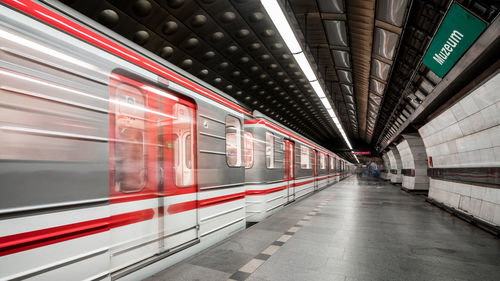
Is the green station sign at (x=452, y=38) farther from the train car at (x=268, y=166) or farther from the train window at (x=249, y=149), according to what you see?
the train window at (x=249, y=149)

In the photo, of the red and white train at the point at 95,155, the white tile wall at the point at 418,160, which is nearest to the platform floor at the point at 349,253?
the red and white train at the point at 95,155

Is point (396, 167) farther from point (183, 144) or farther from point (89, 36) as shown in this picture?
point (89, 36)

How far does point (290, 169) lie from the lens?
28.5 ft

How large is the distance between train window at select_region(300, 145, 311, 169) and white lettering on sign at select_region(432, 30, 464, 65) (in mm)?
5590

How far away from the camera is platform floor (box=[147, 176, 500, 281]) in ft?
10.5

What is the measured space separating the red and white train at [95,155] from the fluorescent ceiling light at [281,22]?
1611 millimetres

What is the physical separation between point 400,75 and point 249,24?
5324mm

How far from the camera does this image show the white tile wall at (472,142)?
5074 mm

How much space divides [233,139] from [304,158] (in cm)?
628

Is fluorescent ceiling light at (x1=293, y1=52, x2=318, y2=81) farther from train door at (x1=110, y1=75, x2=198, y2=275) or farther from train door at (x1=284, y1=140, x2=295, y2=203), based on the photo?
train door at (x1=110, y1=75, x2=198, y2=275)

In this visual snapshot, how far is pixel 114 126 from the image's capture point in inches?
94.8

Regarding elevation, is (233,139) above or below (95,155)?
above

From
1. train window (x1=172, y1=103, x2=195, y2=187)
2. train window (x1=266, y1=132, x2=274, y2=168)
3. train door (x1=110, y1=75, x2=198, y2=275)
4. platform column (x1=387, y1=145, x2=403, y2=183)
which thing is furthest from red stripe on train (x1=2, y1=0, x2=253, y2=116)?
platform column (x1=387, y1=145, x2=403, y2=183)

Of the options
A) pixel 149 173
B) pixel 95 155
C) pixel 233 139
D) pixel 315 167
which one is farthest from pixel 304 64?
pixel 315 167
